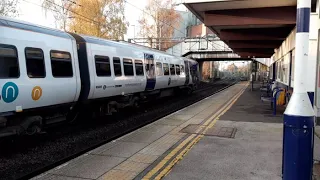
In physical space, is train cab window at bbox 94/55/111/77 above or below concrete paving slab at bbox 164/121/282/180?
above

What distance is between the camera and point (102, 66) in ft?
34.2

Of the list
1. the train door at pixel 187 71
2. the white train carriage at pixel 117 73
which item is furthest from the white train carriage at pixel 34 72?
the train door at pixel 187 71

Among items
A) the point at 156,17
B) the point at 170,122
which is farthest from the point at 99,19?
the point at 170,122

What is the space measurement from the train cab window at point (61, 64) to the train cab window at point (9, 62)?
50.7 inches

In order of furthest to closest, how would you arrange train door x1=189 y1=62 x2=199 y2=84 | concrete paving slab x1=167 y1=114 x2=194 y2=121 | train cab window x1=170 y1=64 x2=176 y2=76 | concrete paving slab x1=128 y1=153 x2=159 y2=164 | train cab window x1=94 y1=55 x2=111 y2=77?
train door x1=189 y1=62 x2=199 y2=84, train cab window x1=170 y1=64 x2=176 y2=76, concrete paving slab x1=167 y1=114 x2=194 y2=121, train cab window x1=94 y1=55 x2=111 y2=77, concrete paving slab x1=128 y1=153 x2=159 y2=164

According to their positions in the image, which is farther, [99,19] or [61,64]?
[99,19]

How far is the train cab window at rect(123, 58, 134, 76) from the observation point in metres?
12.2

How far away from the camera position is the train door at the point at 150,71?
14.7 meters

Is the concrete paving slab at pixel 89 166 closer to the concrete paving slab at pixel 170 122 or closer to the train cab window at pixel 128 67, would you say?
the concrete paving slab at pixel 170 122

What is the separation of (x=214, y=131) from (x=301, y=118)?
5228 mm

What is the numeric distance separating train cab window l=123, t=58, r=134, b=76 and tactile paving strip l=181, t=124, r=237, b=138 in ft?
13.5

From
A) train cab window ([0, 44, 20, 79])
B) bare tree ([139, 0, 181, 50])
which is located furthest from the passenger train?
bare tree ([139, 0, 181, 50])

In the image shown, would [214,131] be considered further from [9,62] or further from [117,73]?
[9,62]

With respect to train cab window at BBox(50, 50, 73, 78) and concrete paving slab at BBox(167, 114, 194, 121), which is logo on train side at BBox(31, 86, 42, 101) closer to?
train cab window at BBox(50, 50, 73, 78)
